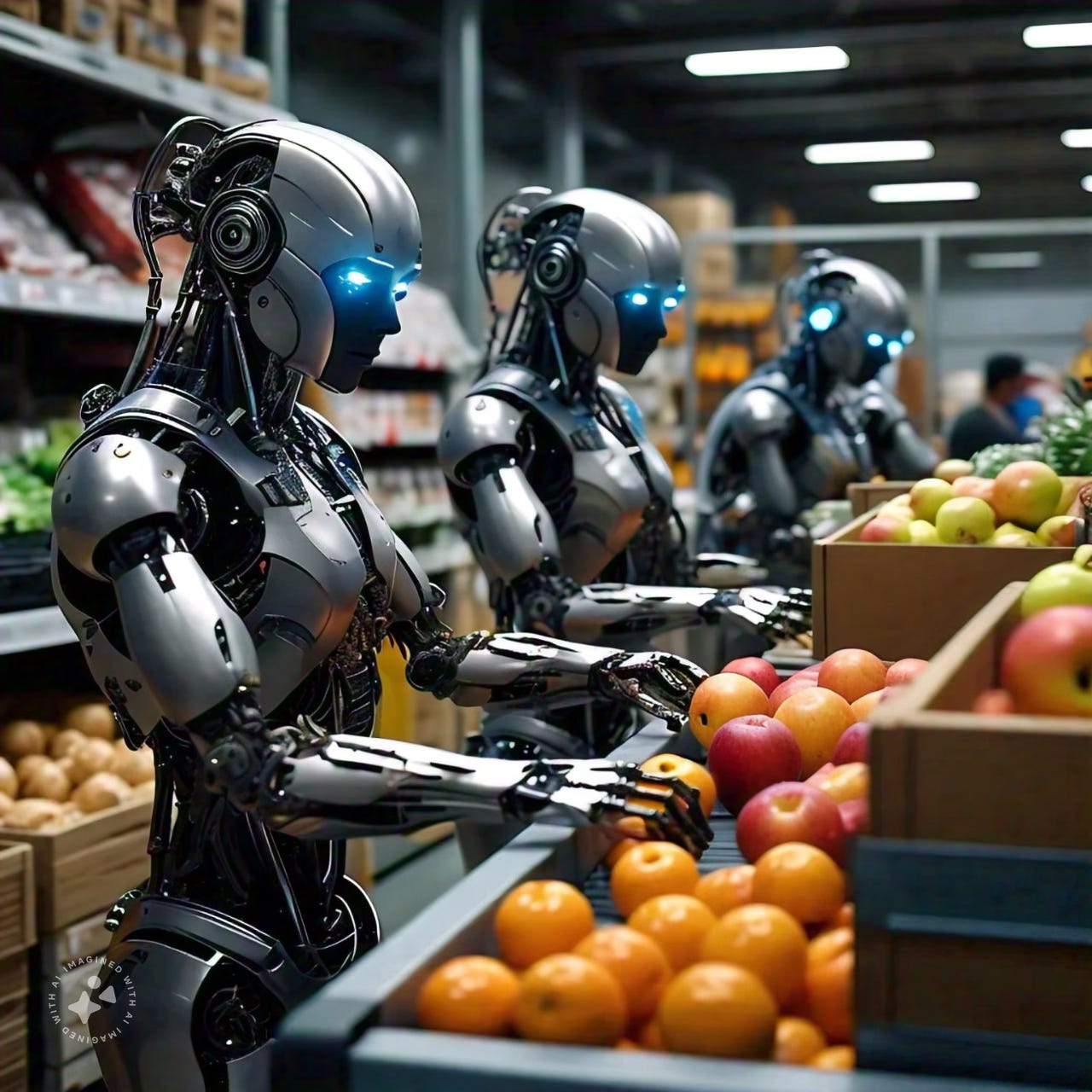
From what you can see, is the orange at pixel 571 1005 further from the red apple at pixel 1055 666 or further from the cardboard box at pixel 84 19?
the cardboard box at pixel 84 19

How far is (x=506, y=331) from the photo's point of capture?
11.5ft

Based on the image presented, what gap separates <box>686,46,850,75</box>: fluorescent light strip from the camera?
9602 millimetres

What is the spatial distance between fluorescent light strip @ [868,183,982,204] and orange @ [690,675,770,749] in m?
13.6

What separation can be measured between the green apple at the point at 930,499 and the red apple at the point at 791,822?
3.97 feet

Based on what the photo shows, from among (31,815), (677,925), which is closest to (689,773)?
(677,925)

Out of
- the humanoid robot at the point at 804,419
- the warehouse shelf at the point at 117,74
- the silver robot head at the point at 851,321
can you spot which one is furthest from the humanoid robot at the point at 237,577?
the silver robot head at the point at 851,321

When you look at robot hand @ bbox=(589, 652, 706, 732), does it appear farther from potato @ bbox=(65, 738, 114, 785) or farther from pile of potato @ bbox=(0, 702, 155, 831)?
potato @ bbox=(65, 738, 114, 785)

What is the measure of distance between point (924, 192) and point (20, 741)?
1328 cm

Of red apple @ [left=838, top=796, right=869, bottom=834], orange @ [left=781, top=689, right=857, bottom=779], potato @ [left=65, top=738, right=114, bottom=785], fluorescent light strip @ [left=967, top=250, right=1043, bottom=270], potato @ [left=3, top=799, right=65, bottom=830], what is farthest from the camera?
fluorescent light strip @ [left=967, top=250, right=1043, bottom=270]

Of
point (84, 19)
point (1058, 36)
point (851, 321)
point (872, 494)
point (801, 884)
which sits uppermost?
point (1058, 36)

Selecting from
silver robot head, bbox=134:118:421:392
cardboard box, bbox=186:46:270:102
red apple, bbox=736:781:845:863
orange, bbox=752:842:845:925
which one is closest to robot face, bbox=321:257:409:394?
silver robot head, bbox=134:118:421:392

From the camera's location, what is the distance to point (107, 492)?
1878mm

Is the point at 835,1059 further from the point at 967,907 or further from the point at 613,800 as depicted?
the point at 613,800

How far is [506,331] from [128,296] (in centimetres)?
121
